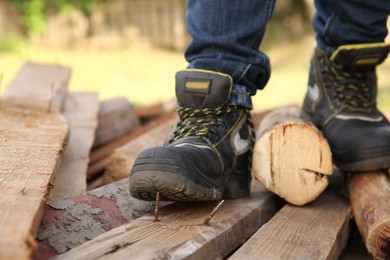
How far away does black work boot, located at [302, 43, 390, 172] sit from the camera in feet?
6.39

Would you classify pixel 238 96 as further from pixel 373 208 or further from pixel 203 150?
pixel 373 208

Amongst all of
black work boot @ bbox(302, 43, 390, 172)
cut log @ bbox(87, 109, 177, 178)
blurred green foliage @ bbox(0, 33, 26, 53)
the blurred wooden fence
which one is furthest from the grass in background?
black work boot @ bbox(302, 43, 390, 172)

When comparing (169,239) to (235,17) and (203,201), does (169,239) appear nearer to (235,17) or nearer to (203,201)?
(203,201)

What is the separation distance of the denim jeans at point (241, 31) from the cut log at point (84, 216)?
470 millimetres

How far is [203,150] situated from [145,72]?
6260 millimetres

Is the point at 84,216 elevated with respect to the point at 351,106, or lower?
lower

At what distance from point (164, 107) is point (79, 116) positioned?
826 mm

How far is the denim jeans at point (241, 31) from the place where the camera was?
1947mm

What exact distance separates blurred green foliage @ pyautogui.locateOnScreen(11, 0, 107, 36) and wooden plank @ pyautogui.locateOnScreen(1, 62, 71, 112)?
7.15m

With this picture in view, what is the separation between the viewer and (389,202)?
1.75 meters

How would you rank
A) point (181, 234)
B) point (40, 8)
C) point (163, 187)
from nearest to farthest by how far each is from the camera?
point (181, 234) → point (163, 187) → point (40, 8)

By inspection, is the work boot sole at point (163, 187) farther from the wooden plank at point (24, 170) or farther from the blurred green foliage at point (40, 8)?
the blurred green foliage at point (40, 8)

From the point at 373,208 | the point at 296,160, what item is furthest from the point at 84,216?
the point at 373,208

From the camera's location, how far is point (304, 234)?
1.63 meters
